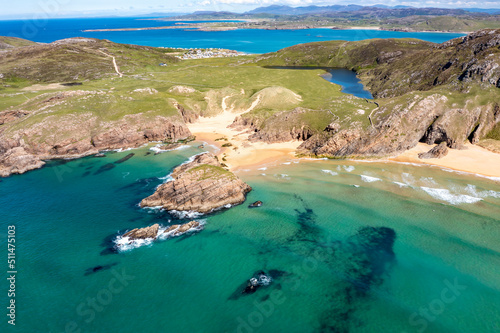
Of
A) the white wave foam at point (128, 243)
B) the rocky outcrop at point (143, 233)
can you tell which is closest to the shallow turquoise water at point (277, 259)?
the white wave foam at point (128, 243)

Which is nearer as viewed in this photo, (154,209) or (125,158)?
(154,209)

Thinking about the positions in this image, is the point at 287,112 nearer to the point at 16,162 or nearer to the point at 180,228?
the point at 180,228

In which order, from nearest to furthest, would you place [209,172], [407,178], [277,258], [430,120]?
1. [277,258]
2. [209,172]
3. [407,178]
4. [430,120]

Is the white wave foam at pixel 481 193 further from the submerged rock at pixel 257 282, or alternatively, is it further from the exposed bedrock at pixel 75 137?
the exposed bedrock at pixel 75 137

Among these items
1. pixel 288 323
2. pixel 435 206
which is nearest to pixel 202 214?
pixel 288 323

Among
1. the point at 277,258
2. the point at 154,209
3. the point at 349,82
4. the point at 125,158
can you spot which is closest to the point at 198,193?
the point at 154,209

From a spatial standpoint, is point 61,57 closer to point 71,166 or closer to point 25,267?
point 71,166
